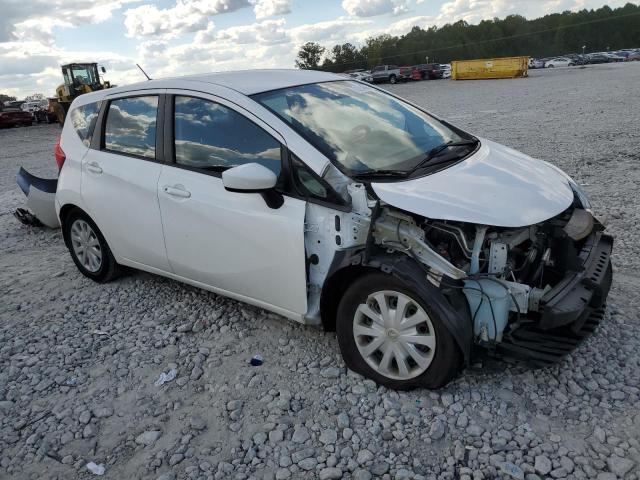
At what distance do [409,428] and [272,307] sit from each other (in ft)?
3.88

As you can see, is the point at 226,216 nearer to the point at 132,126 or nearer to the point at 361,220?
the point at 361,220

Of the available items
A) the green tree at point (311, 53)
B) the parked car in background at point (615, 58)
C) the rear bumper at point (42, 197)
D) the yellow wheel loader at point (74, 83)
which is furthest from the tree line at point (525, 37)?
the rear bumper at point (42, 197)

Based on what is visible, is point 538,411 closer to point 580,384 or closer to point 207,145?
point 580,384

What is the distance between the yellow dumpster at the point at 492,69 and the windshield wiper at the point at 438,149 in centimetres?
3799

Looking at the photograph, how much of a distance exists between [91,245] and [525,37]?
13354 cm

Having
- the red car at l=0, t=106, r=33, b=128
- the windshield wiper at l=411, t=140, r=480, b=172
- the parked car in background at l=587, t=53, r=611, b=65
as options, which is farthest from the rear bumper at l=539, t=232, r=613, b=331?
the parked car in background at l=587, t=53, r=611, b=65

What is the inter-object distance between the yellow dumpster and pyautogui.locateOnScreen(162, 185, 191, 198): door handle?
3888 centimetres

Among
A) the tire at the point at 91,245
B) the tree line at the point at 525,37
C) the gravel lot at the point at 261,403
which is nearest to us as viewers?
the gravel lot at the point at 261,403

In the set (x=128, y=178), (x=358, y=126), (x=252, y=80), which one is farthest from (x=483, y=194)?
(x=128, y=178)

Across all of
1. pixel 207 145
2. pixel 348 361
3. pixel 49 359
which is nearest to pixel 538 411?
pixel 348 361

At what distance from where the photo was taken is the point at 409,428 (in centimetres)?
289

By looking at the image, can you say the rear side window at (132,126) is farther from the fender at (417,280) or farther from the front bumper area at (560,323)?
the front bumper area at (560,323)

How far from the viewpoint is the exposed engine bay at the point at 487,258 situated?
2.85 metres

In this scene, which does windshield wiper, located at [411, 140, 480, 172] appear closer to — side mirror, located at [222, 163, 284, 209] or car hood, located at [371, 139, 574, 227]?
car hood, located at [371, 139, 574, 227]
